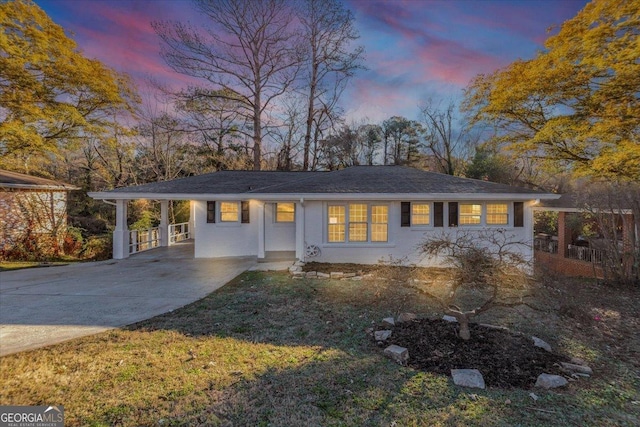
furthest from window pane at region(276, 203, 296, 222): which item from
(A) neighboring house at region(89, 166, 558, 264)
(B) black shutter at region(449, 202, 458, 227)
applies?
(B) black shutter at region(449, 202, 458, 227)

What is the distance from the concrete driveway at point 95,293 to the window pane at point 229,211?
5.43ft

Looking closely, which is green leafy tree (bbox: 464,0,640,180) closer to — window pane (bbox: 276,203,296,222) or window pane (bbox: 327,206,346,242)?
window pane (bbox: 327,206,346,242)

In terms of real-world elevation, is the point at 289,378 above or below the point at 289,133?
below

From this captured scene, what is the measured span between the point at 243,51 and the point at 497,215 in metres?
18.1

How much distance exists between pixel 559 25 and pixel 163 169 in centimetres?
2361

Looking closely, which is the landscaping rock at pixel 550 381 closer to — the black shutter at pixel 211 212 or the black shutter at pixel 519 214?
the black shutter at pixel 519 214

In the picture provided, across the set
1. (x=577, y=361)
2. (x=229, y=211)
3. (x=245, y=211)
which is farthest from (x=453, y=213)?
(x=229, y=211)

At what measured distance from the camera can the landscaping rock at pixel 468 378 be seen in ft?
10.5

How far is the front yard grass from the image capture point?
2682 mm

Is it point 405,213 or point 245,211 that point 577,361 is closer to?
point 405,213

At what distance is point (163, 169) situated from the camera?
848 inches

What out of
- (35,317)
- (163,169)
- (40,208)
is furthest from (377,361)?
(163,169)

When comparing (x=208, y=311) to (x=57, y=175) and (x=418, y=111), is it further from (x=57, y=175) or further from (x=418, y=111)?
(x=418, y=111)

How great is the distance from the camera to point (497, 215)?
10.0m
